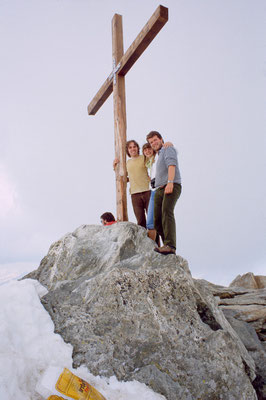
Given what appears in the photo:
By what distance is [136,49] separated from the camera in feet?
20.6

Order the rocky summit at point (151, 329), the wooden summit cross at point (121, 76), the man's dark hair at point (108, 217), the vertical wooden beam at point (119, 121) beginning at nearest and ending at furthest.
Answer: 1. the rocky summit at point (151, 329)
2. the wooden summit cross at point (121, 76)
3. the vertical wooden beam at point (119, 121)
4. the man's dark hair at point (108, 217)

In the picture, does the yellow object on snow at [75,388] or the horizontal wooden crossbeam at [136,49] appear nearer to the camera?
the yellow object on snow at [75,388]

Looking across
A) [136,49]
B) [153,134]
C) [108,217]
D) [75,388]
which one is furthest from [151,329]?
[136,49]

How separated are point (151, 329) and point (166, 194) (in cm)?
217

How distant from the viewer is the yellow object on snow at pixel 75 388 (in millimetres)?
2691

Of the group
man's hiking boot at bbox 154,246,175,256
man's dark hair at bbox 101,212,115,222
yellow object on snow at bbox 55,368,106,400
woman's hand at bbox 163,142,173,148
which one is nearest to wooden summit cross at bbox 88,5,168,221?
man's dark hair at bbox 101,212,115,222

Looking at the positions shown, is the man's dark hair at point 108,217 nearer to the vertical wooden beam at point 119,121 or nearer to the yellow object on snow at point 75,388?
the vertical wooden beam at point 119,121

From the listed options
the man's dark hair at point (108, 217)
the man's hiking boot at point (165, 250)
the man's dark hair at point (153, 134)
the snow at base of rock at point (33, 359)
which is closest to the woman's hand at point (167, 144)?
the man's dark hair at point (153, 134)

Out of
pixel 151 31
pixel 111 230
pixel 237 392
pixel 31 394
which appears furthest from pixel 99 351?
pixel 151 31

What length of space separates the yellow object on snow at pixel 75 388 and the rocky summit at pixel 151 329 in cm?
31

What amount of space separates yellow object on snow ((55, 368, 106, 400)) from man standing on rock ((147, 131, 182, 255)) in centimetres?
222

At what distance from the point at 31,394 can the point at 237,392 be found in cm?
227

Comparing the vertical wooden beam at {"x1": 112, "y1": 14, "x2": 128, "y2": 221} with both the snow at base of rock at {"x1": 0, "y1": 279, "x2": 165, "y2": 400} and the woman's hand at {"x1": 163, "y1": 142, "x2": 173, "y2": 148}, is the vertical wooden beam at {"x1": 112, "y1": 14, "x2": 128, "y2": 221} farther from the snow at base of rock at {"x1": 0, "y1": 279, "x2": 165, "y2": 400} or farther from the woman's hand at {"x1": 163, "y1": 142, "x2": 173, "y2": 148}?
the snow at base of rock at {"x1": 0, "y1": 279, "x2": 165, "y2": 400}

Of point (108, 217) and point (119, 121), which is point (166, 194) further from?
point (119, 121)
